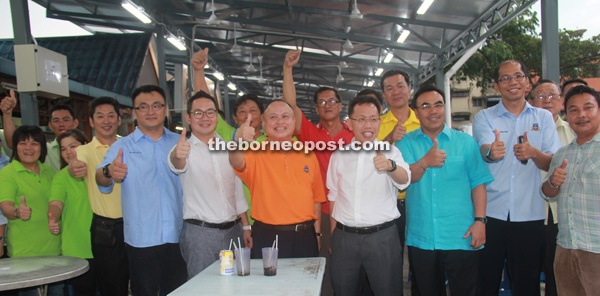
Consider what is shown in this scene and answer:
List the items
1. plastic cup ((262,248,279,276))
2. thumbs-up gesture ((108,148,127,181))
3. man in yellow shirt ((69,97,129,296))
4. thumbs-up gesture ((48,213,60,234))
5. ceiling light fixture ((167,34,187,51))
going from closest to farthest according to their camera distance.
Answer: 1. plastic cup ((262,248,279,276))
2. thumbs-up gesture ((108,148,127,181))
3. man in yellow shirt ((69,97,129,296))
4. thumbs-up gesture ((48,213,60,234))
5. ceiling light fixture ((167,34,187,51))

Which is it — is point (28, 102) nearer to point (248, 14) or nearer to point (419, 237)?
point (419, 237)

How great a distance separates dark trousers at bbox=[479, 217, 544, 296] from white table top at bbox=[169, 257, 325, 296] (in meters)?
1.28

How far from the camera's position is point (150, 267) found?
277 centimetres

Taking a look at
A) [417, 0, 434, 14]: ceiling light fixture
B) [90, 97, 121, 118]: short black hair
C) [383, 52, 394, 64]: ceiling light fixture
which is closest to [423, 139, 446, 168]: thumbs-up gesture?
[90, 97, 121, 118]: short black hair

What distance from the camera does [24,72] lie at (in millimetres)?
4109

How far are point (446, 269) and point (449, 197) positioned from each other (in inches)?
19.0

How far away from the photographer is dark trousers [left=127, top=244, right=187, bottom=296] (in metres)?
2.75

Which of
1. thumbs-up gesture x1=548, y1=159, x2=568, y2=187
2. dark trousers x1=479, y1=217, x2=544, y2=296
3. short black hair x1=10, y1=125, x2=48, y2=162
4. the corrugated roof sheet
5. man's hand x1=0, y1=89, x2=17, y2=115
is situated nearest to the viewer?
thumbs-up gesture x1=548, y1=159, x2=568, y2=187

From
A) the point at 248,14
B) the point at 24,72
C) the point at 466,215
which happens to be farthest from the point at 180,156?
the point at 248,14

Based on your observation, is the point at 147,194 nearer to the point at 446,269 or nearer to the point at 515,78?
the point at 446,269

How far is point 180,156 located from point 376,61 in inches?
407

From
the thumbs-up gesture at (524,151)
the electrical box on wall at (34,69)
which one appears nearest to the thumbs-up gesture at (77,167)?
the electrical box on wall at (34,69)

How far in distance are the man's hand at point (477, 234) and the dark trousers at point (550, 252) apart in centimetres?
62

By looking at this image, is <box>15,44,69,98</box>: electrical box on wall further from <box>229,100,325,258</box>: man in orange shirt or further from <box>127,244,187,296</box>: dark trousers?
<box>229,100,325,258</box>: man in orange shirt
